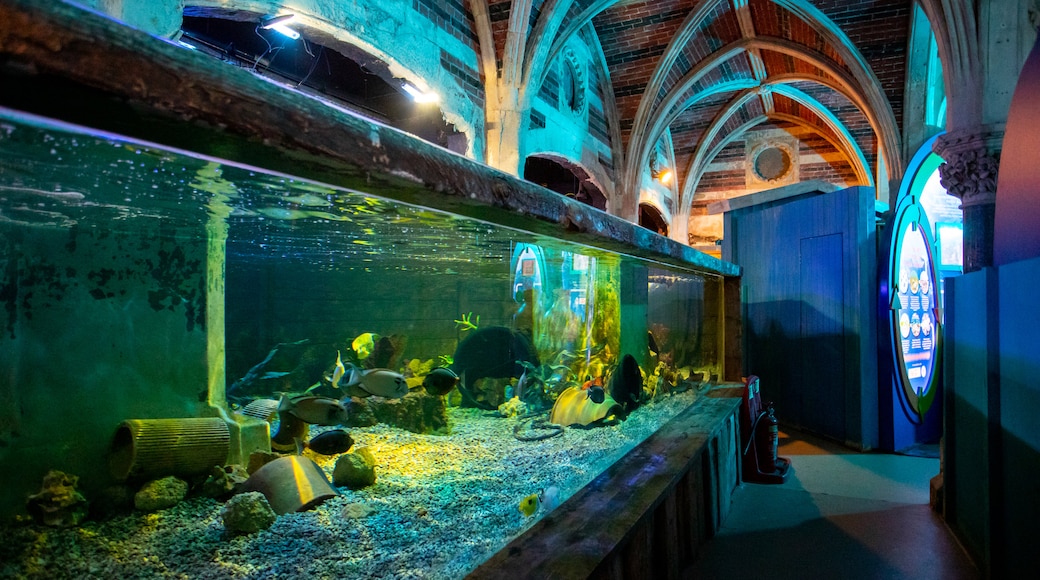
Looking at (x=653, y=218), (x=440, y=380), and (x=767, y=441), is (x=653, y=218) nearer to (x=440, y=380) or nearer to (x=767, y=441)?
(x=767, y=441)

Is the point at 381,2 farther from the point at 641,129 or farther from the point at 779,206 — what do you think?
the point at 641,129

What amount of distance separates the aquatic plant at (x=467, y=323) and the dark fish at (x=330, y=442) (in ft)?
2.91

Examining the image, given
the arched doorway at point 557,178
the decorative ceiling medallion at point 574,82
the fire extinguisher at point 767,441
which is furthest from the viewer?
the arched doorway at point 557,178

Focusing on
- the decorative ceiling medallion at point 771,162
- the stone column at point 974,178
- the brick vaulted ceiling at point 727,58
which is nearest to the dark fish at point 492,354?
the stone column at point 974,178

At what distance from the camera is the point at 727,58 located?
1497 cm

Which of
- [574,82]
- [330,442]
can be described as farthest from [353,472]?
[574,82]

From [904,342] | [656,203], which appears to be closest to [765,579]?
[904,342]

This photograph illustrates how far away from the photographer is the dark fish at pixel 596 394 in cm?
300

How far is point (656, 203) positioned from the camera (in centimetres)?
1745

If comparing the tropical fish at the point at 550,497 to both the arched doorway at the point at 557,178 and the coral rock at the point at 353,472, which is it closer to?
the coral rock at the point at 353,472

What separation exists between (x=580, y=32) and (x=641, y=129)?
278 centimetres

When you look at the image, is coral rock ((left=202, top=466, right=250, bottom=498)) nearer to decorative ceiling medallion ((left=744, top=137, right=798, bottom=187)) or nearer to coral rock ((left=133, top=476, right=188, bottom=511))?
coral rock ((left=133, top=476, right=188, bottom=511))

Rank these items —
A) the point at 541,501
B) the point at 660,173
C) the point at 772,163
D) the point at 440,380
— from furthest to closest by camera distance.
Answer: the point at 772,163, the point at 660,173, the point at 440,380, the point at 541,501

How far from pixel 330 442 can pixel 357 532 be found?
436mm
